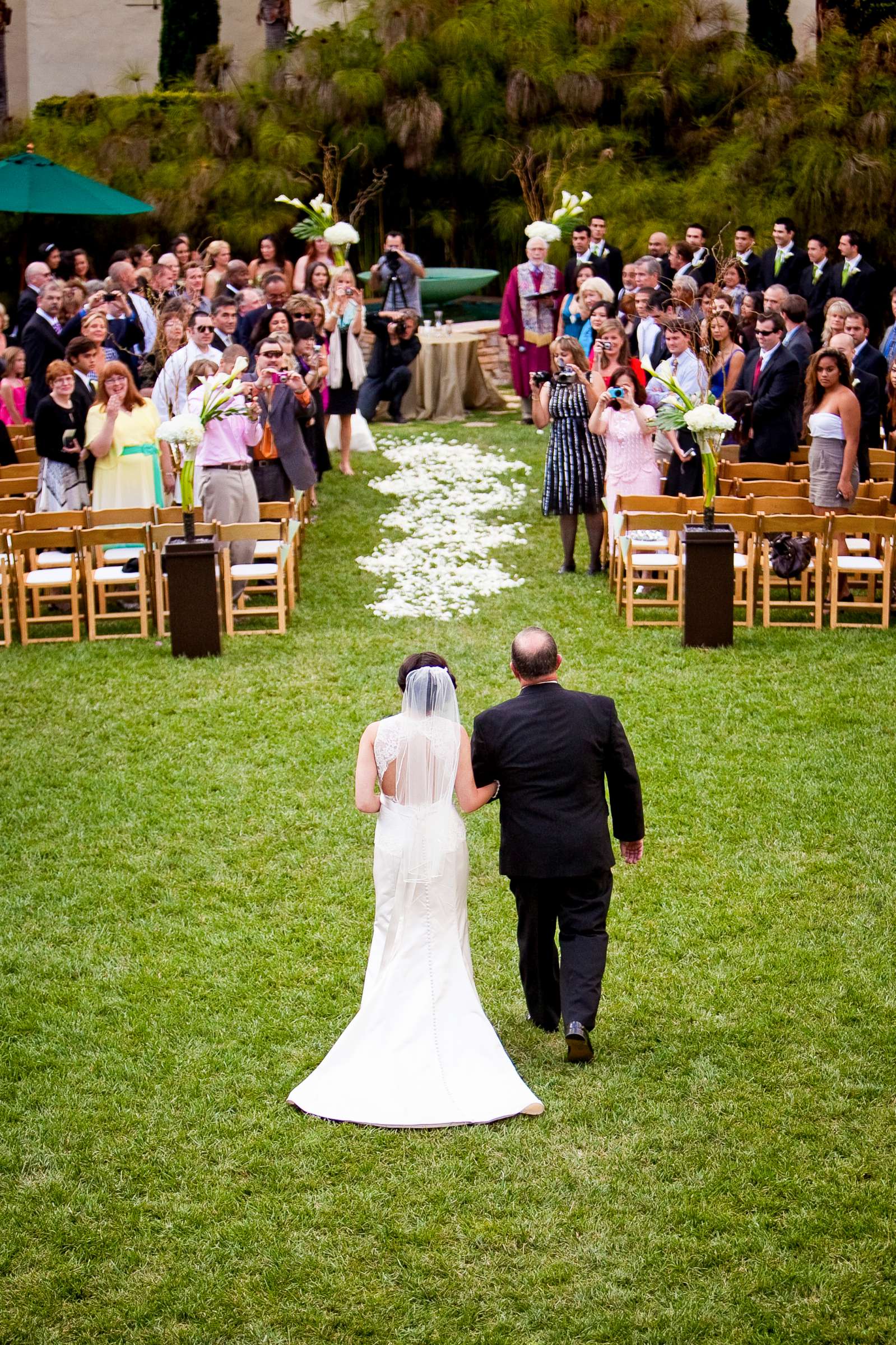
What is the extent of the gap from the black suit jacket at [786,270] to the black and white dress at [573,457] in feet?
18.1

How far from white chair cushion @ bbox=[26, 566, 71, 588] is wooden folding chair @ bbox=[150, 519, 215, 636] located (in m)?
0.62

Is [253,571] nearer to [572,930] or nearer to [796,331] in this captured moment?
[796,331]

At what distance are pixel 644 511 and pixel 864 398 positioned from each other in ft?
8.57

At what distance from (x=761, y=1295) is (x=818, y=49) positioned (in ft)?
68.6

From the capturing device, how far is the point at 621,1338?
439 centimetres

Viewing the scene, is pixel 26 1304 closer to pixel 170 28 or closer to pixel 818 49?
pixel 818 49

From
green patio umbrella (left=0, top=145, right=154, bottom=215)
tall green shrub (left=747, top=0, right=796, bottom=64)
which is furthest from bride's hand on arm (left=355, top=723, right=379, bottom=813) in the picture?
tall green shrub (left=747, top=0, right=796, bottom=64)

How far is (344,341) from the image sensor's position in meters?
15.6

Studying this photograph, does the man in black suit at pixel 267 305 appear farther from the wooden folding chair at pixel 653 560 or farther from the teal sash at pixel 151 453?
the wooden folding chair at pixel 653 560

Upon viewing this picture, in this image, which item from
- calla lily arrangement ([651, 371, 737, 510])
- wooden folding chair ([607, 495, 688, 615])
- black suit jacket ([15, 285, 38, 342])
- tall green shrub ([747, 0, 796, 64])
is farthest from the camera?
tall green shrub ([747, 0, 796, 64])

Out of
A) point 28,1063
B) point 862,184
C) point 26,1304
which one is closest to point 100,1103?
point 28,1063

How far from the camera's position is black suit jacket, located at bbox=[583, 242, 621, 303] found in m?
18.1

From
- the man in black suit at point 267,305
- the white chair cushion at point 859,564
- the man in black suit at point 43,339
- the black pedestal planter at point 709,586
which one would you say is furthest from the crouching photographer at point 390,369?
the white chair cushion at point 859,564

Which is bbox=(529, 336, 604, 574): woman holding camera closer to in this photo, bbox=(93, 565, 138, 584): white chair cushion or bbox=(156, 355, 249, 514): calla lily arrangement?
bbox=(156, 355, 249, 514): calla lily arrangement
